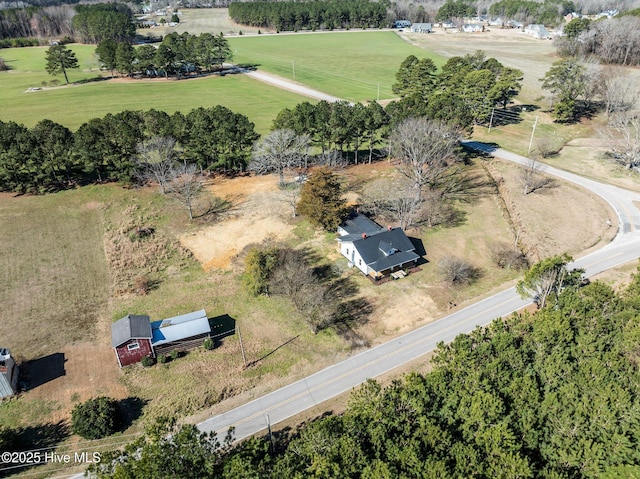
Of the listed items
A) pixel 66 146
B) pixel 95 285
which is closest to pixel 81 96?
pixel 66 146

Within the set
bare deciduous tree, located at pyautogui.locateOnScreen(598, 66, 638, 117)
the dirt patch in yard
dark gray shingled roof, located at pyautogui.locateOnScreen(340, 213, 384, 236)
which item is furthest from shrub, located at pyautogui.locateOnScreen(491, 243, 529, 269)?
bare deciduous tree, located at pyautogui.locateOnScreen(598, 66, 638, 117)

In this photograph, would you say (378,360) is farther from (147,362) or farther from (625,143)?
(625,143)

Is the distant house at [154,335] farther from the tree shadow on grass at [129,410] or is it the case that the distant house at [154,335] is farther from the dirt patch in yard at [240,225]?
the dirt patch in yard at [240,225]

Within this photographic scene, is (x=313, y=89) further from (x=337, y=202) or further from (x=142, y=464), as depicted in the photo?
(x=142, y=464)

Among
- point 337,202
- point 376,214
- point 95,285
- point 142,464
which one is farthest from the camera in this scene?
point 376,214

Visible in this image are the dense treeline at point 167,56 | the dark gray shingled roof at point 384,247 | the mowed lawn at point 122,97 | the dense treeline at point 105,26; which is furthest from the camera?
the dense treeline at point 105,26

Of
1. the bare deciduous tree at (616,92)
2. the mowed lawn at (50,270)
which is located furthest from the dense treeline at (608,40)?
the mowed lawn at (50,270)
